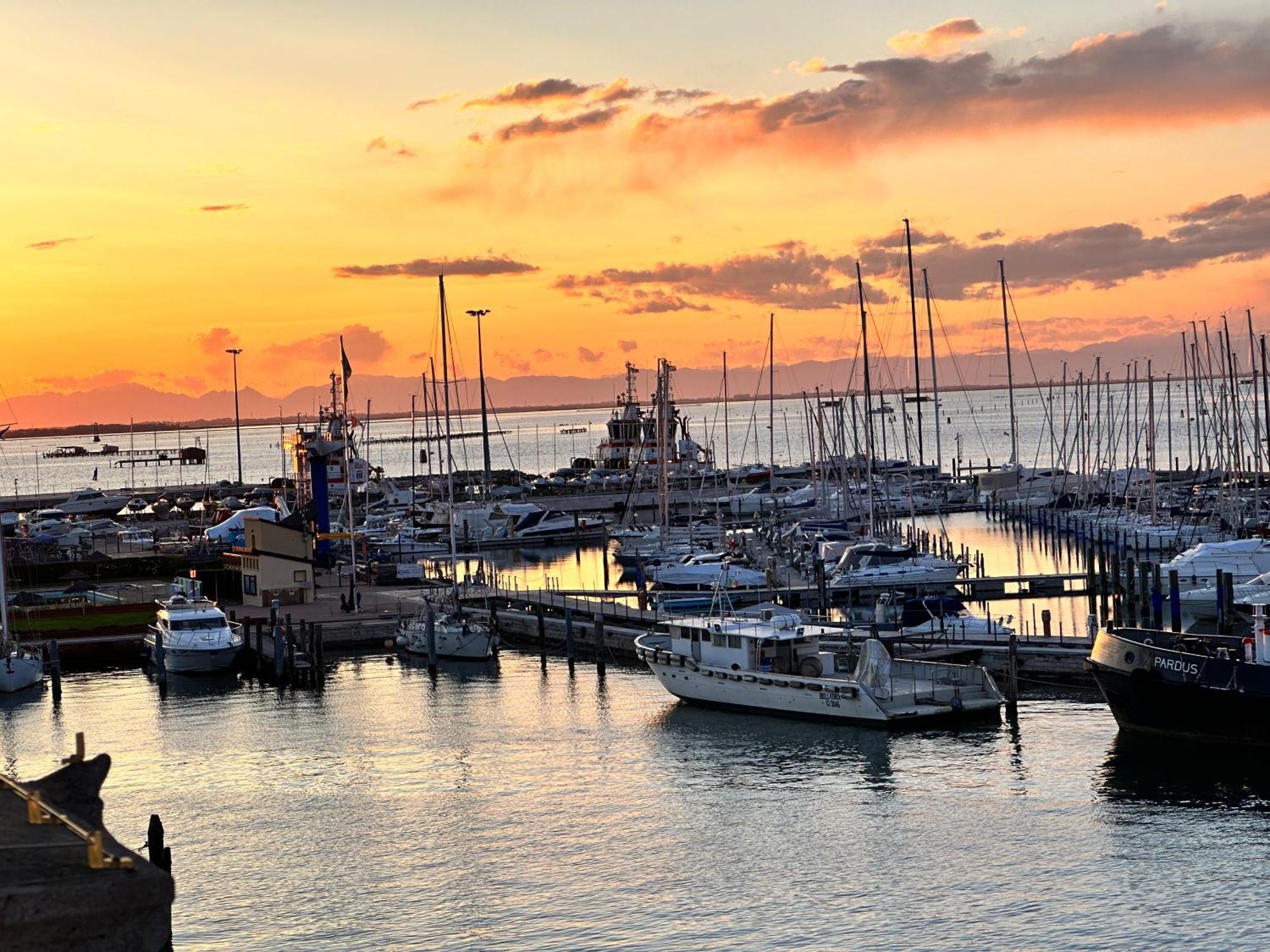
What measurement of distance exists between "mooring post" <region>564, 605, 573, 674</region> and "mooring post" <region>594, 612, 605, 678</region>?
87 centimetres

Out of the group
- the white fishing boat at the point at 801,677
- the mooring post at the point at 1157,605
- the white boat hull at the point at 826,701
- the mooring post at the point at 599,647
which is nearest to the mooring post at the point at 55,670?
the mooring post at the point at 599,647

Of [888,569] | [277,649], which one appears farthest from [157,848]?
[888,569]

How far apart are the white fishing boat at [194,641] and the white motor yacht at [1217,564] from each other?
34.1m

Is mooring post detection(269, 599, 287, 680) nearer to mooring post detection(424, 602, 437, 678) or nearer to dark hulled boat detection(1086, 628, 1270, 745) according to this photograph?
mooring post detection(424, 602, 437, 678)

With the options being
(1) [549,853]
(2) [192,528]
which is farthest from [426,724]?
(2) [192,528]

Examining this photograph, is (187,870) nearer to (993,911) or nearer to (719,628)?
(993,911)

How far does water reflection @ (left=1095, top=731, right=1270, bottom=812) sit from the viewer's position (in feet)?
110

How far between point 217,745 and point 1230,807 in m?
25.5

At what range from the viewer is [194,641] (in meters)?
51.8

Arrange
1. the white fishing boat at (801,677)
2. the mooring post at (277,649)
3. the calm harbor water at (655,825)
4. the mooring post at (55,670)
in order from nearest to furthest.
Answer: the calm harbor water at (655,825) → the white fishing boat at (801,677) → the mooring post at (55,670) → the mooring post at (277,649)

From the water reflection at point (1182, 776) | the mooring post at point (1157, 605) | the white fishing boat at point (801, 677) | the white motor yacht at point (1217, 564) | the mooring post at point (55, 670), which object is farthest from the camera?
the white motor yacht at point (1217, 564)

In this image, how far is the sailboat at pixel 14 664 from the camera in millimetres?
49188

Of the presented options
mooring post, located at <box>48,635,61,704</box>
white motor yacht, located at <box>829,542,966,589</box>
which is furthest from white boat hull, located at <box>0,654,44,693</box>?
white motor yacht, located at <box>829,542,966,589</box>

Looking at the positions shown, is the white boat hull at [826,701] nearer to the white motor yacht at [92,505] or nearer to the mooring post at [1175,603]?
the mooring post at [1175,603]
